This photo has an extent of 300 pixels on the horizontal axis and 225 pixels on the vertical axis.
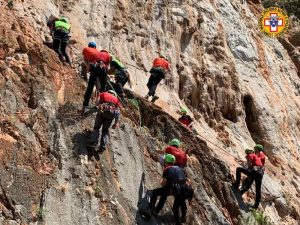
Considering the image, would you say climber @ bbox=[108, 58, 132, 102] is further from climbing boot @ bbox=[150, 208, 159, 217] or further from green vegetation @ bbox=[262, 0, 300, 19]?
green vegetation @ bbox=[262, 0, 300, 19]

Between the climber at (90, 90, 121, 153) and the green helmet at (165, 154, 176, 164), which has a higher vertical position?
the climber at (90, 90, 121, 153)

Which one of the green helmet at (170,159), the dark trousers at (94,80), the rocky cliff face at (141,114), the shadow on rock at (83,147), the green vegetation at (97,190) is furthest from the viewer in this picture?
the dark trousers at (94,80)

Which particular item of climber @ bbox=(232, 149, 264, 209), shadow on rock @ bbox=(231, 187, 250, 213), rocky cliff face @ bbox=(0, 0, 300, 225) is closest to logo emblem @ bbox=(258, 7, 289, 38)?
rocky cliff face @ bbox=(0, 0, 300, 225)

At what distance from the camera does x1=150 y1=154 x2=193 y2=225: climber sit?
11656 mm

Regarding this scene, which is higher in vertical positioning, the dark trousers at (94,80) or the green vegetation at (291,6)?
the dark trousers at (94,80)

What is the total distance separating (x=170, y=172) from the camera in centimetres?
1174

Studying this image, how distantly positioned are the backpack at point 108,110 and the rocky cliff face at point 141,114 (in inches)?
26.2

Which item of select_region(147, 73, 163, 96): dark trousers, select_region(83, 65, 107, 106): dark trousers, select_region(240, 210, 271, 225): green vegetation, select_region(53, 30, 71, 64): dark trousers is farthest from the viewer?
select_region(147, 73, 163, 96): dark trousers

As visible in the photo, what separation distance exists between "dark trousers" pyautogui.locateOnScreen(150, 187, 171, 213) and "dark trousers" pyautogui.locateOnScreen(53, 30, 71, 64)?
4125mm

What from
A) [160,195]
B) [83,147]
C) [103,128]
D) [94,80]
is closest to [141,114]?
[94,80]

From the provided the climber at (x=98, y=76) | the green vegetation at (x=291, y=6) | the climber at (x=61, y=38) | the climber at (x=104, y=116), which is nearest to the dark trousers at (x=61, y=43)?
the climber at (x=61, y=38)

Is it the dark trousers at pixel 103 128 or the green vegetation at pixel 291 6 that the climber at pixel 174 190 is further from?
the green vegetation at pixel 291 6

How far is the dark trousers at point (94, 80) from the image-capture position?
1236 cm

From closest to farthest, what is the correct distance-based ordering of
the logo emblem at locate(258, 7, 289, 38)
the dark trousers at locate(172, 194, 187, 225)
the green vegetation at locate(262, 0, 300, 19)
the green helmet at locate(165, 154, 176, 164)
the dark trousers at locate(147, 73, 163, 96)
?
the dark trousers at locate(172, 194, 187, 225)
the green helmet at locate(165, 154, 176, 164)
the dark trousers at locate(147, 73, 163, 96)
the logo emblem at locate(258, 7, 289, 38)
the green vegetation at locate(262, 0, 300, 19)
